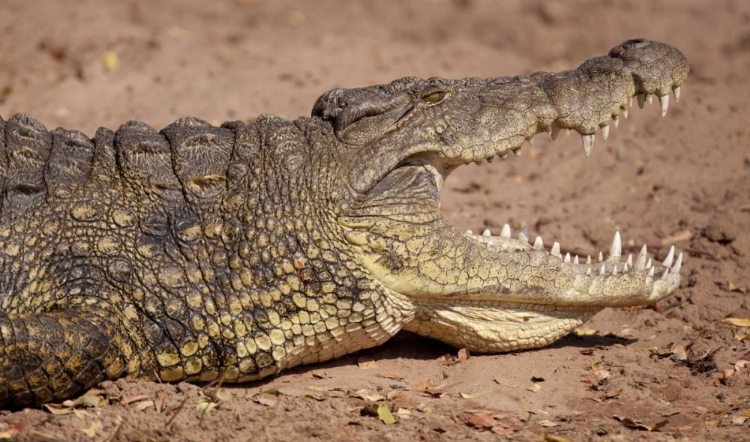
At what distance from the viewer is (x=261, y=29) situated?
11844 millimetres

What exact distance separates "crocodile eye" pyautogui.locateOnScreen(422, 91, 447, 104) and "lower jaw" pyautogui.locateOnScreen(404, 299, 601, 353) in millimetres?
1143

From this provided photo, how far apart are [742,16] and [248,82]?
674 cm

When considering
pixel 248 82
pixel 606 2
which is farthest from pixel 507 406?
pixel 606 2

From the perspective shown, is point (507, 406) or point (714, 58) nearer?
point (507, 406)

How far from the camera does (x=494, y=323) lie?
5.38m

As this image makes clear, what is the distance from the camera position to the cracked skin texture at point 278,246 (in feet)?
15.7

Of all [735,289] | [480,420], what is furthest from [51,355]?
[735,289]

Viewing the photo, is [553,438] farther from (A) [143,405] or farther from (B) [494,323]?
(A) [143,405]

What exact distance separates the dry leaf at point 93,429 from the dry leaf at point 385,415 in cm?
132

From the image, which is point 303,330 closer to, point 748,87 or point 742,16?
point 748,87

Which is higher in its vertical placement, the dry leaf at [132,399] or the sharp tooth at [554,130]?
the sharp tooth at [554,130]

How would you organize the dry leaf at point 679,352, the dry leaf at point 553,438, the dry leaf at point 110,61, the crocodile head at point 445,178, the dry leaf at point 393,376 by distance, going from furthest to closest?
the dry leaf at point 110,61 → the dry leaf at point 679,352 → the dry leaf at point 393,376 → the crocodile head at point 445,178 → the dry leaf at point 553,438

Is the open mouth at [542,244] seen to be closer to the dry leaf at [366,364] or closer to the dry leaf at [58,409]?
the dry leaf at [366,364]

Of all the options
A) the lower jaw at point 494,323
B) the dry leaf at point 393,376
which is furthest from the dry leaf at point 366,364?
the lower jaw at point 494,323
